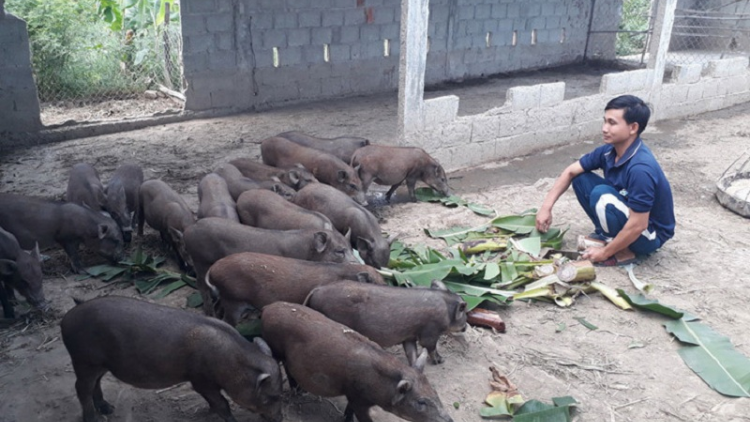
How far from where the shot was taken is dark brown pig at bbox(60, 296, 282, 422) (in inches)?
143

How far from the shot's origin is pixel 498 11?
14.1m

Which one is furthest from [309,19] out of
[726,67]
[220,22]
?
[726,67]

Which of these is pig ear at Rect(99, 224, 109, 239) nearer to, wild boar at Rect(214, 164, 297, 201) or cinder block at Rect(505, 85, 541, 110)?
wild boar at Rect(214, 164, 297, 201)

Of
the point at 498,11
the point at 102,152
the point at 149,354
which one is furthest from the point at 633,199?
the point at 498,11

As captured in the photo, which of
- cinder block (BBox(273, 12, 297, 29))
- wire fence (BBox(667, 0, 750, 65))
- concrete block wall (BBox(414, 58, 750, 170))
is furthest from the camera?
wire fence (BBox(667, 0, 750, 65))

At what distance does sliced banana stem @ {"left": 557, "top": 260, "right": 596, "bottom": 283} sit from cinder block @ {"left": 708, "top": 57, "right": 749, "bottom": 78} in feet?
27.8

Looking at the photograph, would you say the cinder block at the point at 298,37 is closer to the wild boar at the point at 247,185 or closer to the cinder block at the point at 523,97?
the cinder block at the point at 523,97

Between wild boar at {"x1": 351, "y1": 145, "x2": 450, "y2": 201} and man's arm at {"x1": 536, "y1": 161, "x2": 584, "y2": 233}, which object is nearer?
man's arm at {"x1": 536, "y1": 161, "x2": 584, "y2": 233}

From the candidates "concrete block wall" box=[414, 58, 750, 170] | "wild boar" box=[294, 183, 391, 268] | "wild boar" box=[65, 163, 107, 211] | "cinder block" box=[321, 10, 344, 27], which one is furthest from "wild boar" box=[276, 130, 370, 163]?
"cinder block" box=[321, 10, 344, 27]

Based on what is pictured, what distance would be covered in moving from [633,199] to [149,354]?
3956 mm

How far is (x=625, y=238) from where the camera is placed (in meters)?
5.61

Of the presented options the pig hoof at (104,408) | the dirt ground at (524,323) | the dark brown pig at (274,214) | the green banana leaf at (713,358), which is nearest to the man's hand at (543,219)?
the dirt ground at (524,323)

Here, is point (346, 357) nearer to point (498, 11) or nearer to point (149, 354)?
point (149, 354)

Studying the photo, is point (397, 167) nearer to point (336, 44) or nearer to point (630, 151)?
point (630, 151)
